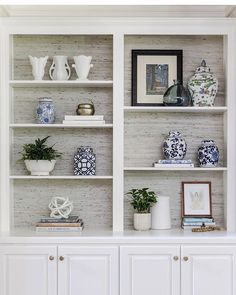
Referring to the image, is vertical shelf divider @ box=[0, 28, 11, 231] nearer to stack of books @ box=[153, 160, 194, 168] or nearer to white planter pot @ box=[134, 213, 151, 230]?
white planter pot @ box=[134, 213, 151, 230]

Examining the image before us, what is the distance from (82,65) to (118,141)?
22.8 inches

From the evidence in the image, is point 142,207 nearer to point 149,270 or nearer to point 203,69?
point 149,270

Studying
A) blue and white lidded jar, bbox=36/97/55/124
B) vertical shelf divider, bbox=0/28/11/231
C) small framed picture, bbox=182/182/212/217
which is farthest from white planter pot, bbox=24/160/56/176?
small framed picture, bbox=182/182/212/217

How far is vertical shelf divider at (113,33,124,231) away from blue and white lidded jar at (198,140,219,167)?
565mm

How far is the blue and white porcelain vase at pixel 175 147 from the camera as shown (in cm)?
361

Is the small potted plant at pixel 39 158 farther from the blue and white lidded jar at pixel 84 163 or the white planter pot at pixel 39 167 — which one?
the blue and white lidded jar at pixel 84 163

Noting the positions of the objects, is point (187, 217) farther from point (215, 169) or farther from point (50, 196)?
point (50, 196)

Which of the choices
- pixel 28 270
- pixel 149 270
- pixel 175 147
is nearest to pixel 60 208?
pixel 28 270

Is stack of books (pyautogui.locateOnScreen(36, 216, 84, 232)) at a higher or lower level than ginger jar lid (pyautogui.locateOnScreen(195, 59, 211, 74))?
lower

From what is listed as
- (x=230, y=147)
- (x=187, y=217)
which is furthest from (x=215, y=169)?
(x=187, y=217)

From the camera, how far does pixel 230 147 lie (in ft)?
11.7

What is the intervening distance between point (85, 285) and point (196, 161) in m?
1.20

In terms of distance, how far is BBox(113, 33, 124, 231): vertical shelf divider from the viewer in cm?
354

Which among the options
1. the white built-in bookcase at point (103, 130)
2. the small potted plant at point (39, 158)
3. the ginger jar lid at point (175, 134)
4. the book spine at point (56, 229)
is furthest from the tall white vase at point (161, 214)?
the small potted plant at point (39, 158)
